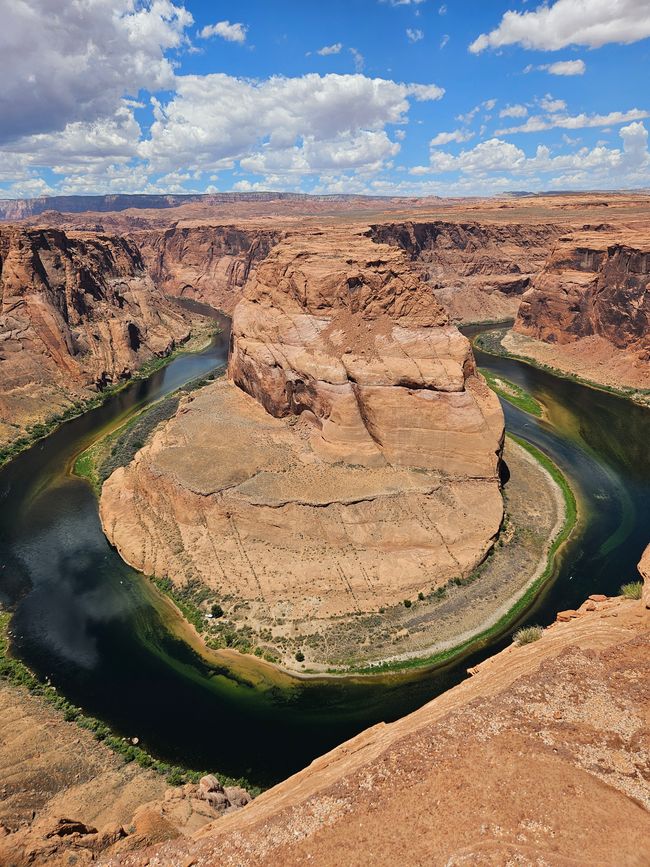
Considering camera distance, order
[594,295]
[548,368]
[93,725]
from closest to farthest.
Result: [93,725] → [548,368] → [594,295]

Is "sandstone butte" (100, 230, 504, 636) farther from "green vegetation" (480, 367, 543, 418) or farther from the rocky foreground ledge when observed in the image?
"green vegetation" (480, 367, 543, 418)

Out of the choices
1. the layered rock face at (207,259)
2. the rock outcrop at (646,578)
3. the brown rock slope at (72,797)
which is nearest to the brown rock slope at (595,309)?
the rock outcrop at (646,578)

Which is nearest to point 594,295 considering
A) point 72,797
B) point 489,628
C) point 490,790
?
point 489,628

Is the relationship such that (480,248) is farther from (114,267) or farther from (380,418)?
(380,418)

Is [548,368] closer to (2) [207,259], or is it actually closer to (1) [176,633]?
(1) [176,633]

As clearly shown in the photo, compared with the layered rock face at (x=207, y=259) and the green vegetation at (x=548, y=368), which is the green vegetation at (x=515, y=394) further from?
the layered rock face at (x=207, y=259)

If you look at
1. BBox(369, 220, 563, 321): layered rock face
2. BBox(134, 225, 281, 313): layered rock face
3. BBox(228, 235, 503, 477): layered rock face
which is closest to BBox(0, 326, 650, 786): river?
BBox(228, 235, 503, 477): layered rock face
